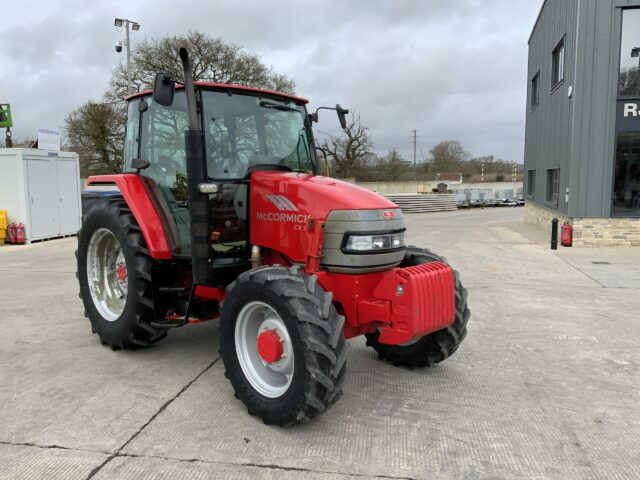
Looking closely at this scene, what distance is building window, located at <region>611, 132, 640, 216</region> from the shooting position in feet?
41.0

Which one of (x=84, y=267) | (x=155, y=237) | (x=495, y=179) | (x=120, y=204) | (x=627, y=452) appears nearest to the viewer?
(x=627, y=452)

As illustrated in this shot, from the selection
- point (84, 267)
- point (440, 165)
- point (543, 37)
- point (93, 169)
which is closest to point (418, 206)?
point (543, 37)

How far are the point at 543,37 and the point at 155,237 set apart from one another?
17907 millimetres

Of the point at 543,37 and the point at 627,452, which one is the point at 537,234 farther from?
the point at 627,452

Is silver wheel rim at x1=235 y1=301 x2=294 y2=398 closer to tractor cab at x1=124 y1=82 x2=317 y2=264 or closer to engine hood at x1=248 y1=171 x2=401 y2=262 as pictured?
engine hood at x1=248 y1=171 x2=401 y2=262

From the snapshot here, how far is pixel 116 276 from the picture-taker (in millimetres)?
5223

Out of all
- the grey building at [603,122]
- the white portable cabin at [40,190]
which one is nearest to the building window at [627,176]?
the grey building at [603,122]

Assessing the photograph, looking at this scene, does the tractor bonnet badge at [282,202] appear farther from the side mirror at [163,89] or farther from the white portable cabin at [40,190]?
the white portable cabin at [40,190]

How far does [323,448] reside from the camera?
123 inches

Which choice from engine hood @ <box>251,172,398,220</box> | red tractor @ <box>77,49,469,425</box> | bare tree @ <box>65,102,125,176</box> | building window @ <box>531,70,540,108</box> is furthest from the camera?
bare tree @ <box>65,102,125,176</box>

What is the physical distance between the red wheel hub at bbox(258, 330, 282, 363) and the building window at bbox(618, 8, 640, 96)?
40.5ft

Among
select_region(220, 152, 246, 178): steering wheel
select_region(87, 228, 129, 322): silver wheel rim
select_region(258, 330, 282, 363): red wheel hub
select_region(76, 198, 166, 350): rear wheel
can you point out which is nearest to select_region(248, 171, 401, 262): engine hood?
select_region(220, 152, 246, 178): steering wheel

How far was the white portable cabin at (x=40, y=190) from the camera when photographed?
44.2 ft

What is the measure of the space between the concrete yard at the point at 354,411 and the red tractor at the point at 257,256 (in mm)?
274
